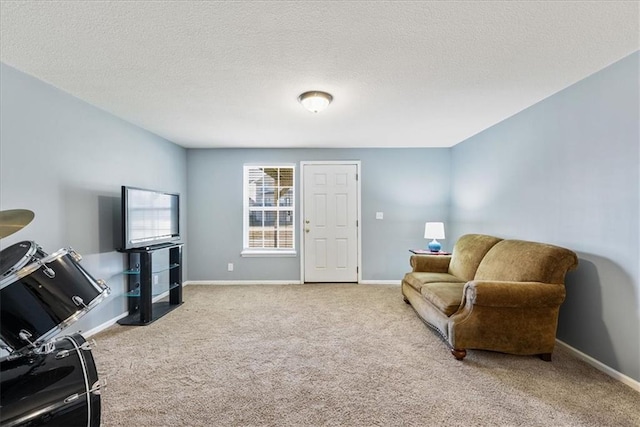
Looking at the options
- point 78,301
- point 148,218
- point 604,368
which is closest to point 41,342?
point 78,301

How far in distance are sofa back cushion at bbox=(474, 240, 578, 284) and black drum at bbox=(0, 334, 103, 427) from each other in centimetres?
286

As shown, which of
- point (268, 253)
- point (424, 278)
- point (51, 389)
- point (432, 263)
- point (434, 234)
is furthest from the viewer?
point (268, 253)

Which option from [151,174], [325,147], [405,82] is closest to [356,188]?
[325,147]

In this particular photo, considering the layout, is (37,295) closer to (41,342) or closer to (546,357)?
(41,342)

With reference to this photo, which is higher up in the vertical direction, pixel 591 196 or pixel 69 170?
pixel 69 170

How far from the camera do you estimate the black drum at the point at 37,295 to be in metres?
1.25

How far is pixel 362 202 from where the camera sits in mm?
4613

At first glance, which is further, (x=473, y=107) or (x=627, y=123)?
(x=473, y=107)

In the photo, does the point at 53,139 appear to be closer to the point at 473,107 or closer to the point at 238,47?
the point at 238,47

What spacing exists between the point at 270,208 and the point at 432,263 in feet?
8.57

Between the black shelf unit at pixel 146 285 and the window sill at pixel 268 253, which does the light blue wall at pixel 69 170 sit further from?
the window sill at pixel 268 253

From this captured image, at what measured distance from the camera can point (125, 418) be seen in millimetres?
1602

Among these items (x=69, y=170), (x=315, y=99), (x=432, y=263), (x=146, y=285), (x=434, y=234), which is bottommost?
(x=146, y=285)

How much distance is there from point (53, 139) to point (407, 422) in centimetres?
333
